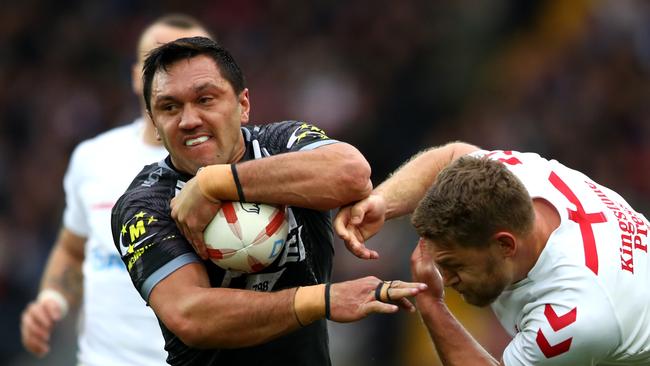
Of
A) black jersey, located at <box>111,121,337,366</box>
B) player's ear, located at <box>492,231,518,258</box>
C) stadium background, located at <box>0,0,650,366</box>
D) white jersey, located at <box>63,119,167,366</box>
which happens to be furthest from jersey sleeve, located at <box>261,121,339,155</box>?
stadium background, located at <box>0,0,650,366</box>

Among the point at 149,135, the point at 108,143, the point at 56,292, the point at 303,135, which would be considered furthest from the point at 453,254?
the point at 56,292

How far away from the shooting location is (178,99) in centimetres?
484

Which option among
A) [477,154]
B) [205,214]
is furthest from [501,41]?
[205,214]

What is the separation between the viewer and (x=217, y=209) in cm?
459

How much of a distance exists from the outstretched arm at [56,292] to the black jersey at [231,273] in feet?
7.14

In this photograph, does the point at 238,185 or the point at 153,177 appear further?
the point at 153,177

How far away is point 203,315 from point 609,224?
1740 millimetres

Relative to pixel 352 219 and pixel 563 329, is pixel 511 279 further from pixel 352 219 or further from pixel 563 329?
pixel 352 219

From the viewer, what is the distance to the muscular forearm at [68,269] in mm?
7254

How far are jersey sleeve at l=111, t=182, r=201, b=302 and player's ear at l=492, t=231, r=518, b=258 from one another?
1202 mm

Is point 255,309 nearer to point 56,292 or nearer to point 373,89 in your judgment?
point 56,292

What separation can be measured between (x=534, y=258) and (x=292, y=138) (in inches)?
44.6

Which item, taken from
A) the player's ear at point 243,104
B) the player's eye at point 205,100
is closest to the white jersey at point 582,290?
the player's ear at point 243,104

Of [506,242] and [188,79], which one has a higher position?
[188,79]
